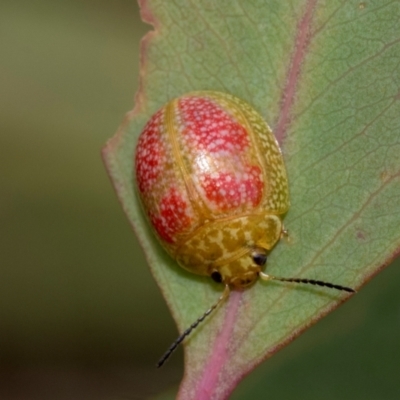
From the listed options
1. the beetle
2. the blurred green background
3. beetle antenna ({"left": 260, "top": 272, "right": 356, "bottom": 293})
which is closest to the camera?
beetle antenna ({"left": 260, "top": 272, "right": 356, "bottom": 293})

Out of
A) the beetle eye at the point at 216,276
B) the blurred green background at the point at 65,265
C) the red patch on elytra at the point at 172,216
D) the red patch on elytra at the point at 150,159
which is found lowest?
the blurred green background at the point at 65,265

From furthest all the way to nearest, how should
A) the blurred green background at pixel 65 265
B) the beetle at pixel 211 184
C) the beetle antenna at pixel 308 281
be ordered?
A: 1. the blurred green background at pixel 65 265
2. the beetle at pixel 211 184
3. the beetle antenna at pixel 308 281

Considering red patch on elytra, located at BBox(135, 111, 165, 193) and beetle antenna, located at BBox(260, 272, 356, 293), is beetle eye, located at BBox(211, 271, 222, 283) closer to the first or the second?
beetle antenna, located at BBox(260, 272, 356, 293)

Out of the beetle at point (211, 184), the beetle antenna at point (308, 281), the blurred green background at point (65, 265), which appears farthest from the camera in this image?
the blurred green background at point (65, 265)

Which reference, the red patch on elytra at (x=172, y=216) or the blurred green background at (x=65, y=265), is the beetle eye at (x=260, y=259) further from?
the blurred green background at (x=65, y=265)

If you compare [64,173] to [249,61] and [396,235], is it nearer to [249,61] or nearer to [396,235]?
[249,61]

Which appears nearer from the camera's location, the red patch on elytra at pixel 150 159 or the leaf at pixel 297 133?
the leaf at pixel 297 133

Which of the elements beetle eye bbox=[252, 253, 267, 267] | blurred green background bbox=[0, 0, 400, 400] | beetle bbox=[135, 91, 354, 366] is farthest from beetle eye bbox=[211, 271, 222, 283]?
blurred green background bbox=[0, 0, 400, 400]

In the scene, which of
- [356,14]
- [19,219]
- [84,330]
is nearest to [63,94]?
[19,219]

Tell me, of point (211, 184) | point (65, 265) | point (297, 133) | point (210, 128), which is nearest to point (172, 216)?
point (211, 184)

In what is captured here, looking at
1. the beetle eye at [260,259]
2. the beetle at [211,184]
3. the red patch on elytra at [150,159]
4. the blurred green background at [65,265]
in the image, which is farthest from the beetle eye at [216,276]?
the blurred green background at [65,265]
